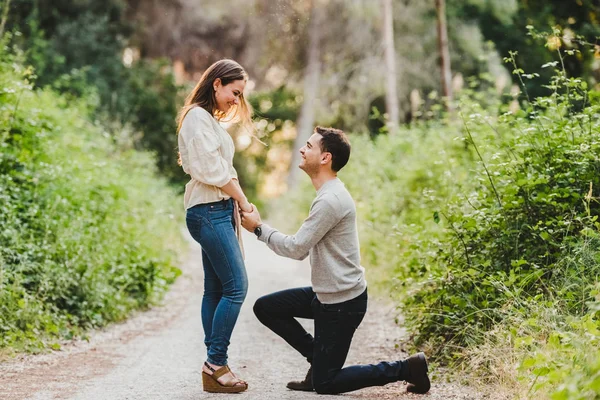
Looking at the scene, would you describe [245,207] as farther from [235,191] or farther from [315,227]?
[315,227]

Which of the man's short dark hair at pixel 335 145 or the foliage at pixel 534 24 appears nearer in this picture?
the man's short dark hair at pixel 335 145

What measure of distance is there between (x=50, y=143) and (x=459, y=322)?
19.8ft

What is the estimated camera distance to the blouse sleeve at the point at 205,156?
4.63 metres

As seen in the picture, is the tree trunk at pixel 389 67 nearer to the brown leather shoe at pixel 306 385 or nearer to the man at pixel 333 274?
the man at pixel 333 274

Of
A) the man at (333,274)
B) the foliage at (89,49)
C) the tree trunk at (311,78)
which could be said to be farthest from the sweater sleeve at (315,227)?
the tree trunk at (311,78)

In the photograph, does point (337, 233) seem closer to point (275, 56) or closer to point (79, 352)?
point (79, 352)

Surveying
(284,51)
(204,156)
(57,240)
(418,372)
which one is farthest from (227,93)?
(284,51)

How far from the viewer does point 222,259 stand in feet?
15.6

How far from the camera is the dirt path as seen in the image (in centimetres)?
490

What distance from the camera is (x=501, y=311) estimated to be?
4.98 metres

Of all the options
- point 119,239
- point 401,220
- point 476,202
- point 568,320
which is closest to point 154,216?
point 119,239

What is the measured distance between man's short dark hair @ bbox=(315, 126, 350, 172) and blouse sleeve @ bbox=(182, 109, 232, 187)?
67 cm

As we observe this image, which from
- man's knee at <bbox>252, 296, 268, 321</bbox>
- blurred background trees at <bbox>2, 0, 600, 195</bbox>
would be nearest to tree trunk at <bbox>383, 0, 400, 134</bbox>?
blurred background trees at <bbox>2, 0, 600, 195</bbox>

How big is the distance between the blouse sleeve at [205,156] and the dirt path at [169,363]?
1.43 m
